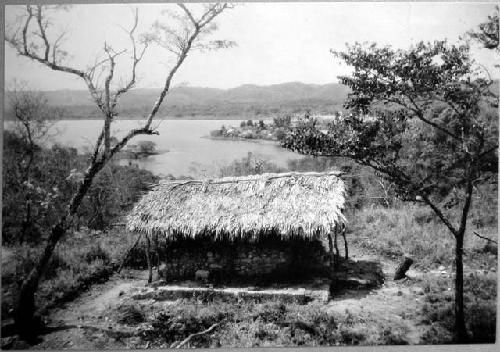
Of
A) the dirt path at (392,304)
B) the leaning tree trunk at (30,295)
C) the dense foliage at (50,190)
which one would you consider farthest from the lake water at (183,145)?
the dirt path at (392,304)

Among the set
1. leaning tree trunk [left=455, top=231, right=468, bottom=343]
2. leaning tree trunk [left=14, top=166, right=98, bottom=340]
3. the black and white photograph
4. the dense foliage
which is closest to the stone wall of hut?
the black and white photograph

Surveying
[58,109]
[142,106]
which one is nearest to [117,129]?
[142,106]

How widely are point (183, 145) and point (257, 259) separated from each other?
3496mm

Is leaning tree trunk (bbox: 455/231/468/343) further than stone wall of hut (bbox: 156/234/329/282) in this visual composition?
No

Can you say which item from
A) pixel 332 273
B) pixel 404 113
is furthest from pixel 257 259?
pixel 404 113

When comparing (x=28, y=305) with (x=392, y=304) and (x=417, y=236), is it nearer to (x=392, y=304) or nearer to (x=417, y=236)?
(x=392, y=304)

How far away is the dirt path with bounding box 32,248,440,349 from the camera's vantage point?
636 centimetres

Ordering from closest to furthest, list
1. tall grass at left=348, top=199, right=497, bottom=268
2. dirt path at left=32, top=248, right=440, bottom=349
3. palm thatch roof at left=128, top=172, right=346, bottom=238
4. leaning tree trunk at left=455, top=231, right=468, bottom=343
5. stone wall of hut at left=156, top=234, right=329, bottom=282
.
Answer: leaning tree trunk at left=455, top=231, right=468, bottom=343 → dirt path at left=32, top=248, right=440, bottom=349 → tall grass at left=348, top=199, right=497, bottom=268 → palm thatch roof at left=128, top=172, right=346, bottom=238 → stone wall of hut at left=156, top=234, right=329, bottom=282

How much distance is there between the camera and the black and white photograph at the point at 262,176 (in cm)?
609

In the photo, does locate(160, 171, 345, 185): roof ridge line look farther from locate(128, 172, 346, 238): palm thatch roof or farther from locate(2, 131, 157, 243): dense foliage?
locate(2, 131, 157, 243): dense foliage

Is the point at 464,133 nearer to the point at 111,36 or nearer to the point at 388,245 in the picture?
the point at 388,245

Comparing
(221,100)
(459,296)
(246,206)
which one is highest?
(221,100)

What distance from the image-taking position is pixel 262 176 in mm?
9180

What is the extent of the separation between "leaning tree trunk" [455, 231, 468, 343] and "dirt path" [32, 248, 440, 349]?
0.54m
